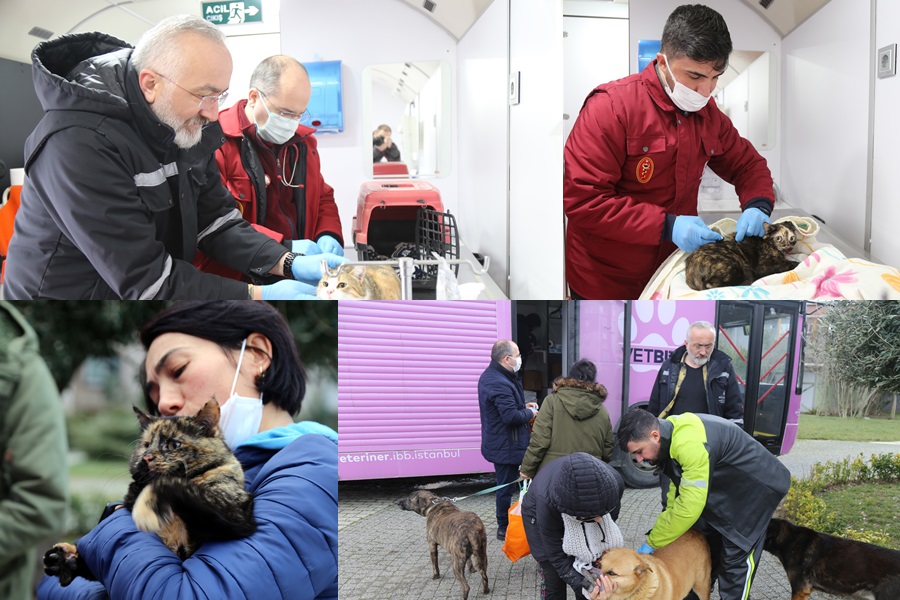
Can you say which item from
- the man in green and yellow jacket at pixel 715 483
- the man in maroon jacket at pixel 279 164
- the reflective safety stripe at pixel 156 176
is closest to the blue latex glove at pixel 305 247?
the man in maroon jacket at pixel 279 164

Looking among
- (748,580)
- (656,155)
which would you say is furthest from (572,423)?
(656,155)

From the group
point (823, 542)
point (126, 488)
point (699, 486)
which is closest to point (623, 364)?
point (699, 486)

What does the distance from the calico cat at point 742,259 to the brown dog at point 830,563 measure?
2.84ft

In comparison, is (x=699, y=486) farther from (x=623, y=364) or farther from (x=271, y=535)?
(x=271, y=535)

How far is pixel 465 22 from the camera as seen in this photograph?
9.83 ft

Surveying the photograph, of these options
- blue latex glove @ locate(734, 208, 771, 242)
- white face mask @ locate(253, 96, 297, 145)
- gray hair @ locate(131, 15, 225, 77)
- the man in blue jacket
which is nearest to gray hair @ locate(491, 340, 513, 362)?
the man in blue jacket

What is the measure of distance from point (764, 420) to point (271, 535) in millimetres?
1529

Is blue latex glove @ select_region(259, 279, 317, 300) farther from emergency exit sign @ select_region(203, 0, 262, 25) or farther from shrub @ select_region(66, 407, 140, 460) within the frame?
emergency exit sign @ select_region(203, 0, 262, 25)

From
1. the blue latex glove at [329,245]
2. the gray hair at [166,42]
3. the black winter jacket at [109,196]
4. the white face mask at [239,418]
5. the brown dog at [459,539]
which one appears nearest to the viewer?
the white face mask at [239,418]

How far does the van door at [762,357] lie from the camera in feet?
7.59

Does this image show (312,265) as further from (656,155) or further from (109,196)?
(656,155)

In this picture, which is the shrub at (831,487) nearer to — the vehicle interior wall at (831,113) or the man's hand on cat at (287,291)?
the vehicle interior wall at (831,113)

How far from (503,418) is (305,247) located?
1.06 metres

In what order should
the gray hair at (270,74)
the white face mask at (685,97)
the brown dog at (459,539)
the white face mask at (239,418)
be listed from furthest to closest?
the gray hair at (270,74) → the white face mask at (685,97) → the brown dog at (459,539) → the white face mask at (239,418)
